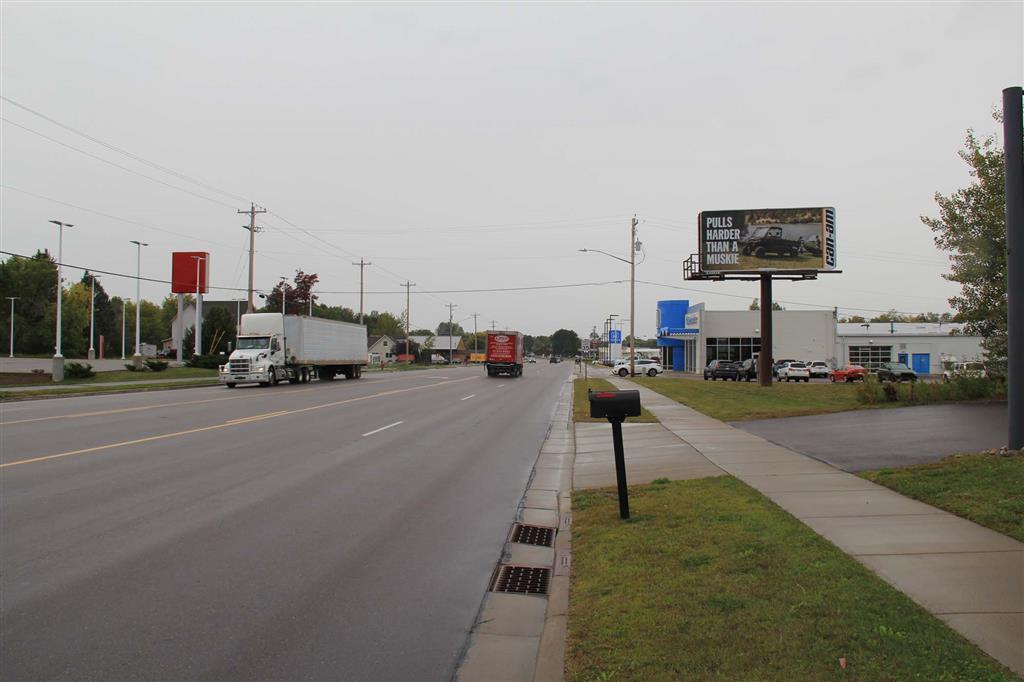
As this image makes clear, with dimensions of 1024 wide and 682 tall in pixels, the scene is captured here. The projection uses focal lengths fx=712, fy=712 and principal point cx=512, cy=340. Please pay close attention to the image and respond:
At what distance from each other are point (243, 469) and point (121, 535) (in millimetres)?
3795

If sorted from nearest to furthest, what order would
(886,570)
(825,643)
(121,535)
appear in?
1. (825,643)
2. (886,570)
3. (121,535)

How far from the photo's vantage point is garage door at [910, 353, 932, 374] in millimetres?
67312

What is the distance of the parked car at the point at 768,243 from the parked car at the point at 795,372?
45.7ft

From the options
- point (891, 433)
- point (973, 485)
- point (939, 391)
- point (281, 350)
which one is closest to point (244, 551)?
point (973, 485)

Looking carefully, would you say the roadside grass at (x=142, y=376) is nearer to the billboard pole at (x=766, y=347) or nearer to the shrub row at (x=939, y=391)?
the billboard pole at (x=766, y=347)

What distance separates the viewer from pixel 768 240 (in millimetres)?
37625

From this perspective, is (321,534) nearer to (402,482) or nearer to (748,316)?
(402,482)

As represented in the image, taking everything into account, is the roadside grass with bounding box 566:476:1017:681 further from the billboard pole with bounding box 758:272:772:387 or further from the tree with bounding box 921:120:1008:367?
the billboard pole with bounding box 758:272:772:387

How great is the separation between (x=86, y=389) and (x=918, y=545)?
1262 inches

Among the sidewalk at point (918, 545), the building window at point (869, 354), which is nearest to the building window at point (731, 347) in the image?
the building window at point (869, 354)

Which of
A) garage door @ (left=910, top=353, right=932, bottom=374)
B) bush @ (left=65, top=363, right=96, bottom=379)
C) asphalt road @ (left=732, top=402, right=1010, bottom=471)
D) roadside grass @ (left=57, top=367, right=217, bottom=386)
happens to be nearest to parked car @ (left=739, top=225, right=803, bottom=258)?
asphalt road @ (left=732, top=402, right=1010, bottom=471)

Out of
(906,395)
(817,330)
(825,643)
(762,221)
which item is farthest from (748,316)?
(825,643)

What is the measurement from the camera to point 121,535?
708cm

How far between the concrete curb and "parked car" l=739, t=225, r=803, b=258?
104ft
